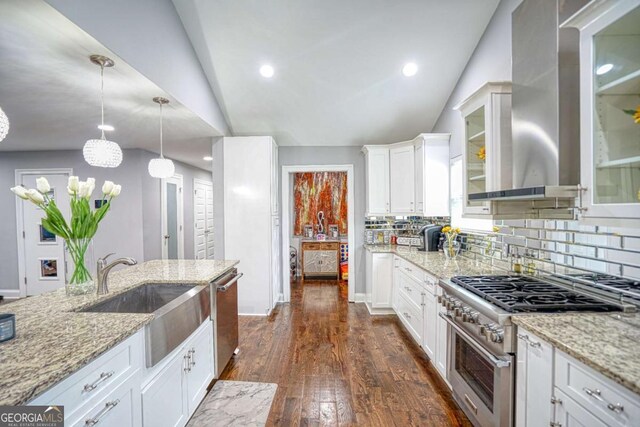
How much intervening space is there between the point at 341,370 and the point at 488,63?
317 cm

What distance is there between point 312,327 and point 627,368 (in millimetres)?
2951

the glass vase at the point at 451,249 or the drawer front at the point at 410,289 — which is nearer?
the drawer front at the point at 410,289

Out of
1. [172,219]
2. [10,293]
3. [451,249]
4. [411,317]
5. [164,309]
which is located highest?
[172,219]

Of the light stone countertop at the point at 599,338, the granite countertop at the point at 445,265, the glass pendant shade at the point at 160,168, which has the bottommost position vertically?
the light stone countertop at the point at 599,338

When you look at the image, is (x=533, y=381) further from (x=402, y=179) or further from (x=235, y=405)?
(x=402, y=179)

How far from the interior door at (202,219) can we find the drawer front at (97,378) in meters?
5.35

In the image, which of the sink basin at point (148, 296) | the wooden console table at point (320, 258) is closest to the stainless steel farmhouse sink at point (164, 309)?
the sink basin at point (148, 296)

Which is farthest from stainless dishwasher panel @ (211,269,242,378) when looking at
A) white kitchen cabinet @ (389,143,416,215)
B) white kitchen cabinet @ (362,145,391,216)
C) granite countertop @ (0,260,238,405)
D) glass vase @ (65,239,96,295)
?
white kitchen cabinet @ (389,143,416,215)

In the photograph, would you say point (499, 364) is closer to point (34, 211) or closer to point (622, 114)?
point (622, 114)

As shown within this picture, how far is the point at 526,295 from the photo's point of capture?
168cm

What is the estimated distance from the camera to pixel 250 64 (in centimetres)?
319

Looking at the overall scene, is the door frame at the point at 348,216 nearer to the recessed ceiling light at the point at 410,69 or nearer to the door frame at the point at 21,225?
the recessed ceiling light at the point at 410,69

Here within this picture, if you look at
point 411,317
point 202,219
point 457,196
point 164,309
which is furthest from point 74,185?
point 202,219

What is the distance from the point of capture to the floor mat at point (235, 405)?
2.01 meters
